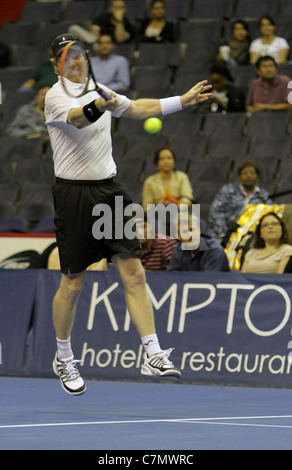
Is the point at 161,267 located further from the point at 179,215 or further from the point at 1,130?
the point at 1,130

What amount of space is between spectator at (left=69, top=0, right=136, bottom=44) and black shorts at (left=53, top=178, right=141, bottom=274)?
10093 mm

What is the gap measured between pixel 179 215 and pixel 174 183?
2017 mm

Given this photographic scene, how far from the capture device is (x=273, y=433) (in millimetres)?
5938

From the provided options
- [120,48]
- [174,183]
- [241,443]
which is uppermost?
[120,48]

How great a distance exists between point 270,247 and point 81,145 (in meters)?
3.98

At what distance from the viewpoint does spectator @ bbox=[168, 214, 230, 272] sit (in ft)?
33.9

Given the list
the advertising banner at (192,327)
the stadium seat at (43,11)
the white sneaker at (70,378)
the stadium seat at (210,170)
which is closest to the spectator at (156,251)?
the advertising banner at (192,327)

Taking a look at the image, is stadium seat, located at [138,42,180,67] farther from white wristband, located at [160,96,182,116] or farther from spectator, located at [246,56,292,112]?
white wristband, located at [160,96,182,116]

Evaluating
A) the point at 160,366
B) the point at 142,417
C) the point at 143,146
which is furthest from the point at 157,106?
the point at 143,146

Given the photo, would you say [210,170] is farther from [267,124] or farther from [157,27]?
[157,27]

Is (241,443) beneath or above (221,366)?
beneath

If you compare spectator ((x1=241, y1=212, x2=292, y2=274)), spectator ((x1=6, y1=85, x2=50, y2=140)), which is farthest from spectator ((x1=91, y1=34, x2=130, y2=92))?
spectator ((x1=241, y1=212, x2=292, y2=274))

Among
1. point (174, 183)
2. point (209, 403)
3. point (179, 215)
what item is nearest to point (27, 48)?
point (174, 183)

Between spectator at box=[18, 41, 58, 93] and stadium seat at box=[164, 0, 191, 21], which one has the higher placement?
stadium seat at box=[164, 0, 191, 21]
